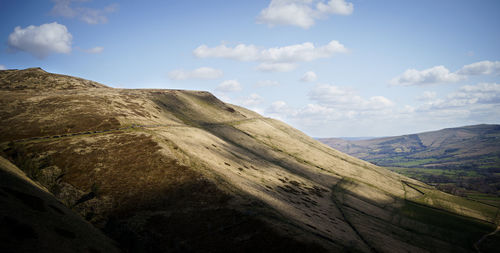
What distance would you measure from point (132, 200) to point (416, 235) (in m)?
84.2

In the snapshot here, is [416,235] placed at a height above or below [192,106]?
below

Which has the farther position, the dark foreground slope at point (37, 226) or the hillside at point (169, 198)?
the hillside at point (169, 198)

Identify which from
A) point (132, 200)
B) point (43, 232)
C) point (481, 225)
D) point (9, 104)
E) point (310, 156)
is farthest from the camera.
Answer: point (310, 156)

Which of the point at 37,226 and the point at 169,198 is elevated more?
the point at 37,226

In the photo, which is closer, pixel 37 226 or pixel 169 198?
pixel 37 226

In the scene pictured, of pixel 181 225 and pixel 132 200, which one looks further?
pixel 132 200

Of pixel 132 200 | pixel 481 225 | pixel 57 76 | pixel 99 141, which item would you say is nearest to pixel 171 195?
pixel 132 200

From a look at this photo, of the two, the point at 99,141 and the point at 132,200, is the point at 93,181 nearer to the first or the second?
the point at 132,200

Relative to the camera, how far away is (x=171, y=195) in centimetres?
4438

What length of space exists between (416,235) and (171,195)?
7775 cm

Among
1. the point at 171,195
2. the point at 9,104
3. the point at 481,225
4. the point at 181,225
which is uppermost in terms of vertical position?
the point at 9,104

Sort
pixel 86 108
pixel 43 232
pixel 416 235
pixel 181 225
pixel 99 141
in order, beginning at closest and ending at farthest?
pixel 43 232 < pixel 181 225 < pixel 99 141 < pixel 416 235 < pixel 86 108

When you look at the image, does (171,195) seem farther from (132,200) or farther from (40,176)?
(40,176)

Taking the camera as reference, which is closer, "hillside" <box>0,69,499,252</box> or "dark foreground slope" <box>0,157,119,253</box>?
"dark foreground slope" <box>0,157,119,253</box>
